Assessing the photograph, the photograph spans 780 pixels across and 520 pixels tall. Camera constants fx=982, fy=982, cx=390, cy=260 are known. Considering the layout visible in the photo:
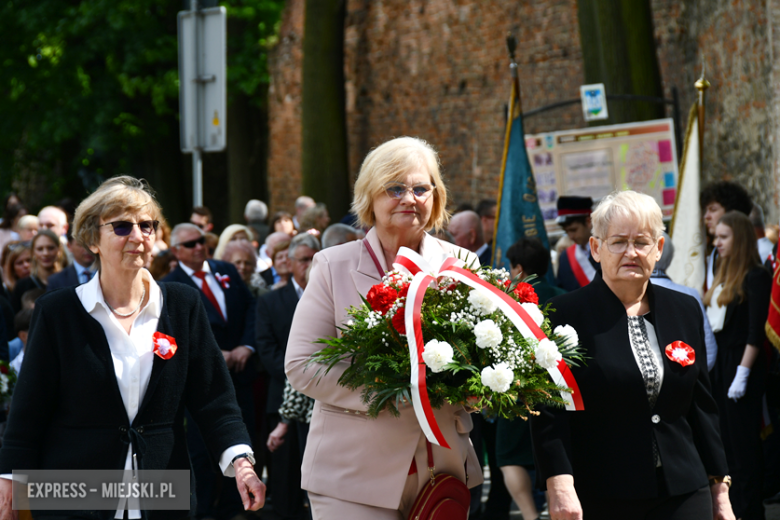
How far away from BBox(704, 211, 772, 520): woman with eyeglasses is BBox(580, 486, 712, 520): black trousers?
2.88 metres

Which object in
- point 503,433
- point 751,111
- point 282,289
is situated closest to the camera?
point 503,433

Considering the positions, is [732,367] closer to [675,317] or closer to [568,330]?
[675,317]

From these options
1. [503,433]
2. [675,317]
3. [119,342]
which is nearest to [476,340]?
[675,317]

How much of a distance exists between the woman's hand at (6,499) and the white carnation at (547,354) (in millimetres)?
1841

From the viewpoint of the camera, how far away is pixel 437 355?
300cm

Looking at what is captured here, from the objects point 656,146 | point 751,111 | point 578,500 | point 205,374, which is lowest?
point 578,500

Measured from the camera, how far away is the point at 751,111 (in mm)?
11273

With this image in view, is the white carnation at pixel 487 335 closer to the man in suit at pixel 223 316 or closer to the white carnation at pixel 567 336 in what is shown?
the white carnation at pixel 567 336

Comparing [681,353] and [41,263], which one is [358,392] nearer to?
A: [681,353]

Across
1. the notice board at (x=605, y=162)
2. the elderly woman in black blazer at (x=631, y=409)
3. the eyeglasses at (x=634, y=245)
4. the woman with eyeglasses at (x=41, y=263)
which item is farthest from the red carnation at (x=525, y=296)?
the woman with eyeglasses at (x=41, y=263)

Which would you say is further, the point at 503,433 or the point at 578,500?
the point at 503,433

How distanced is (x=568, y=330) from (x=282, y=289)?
400 cm

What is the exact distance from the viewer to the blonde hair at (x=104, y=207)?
3.63 meters

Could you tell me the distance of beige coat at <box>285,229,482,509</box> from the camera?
10.8 feet
